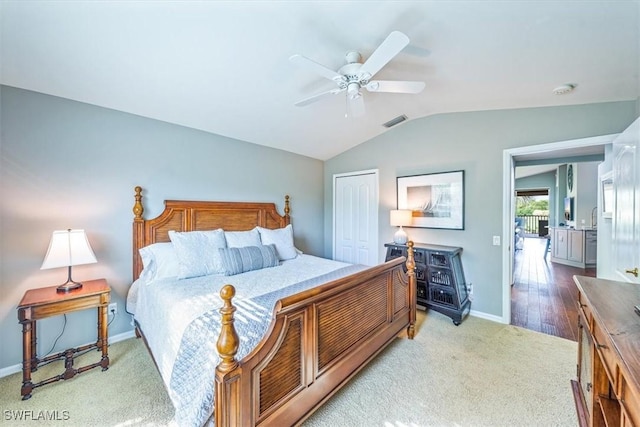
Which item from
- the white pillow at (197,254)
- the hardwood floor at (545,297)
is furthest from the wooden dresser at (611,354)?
the white pillow at (197,254)

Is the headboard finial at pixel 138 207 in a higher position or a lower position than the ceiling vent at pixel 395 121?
lower

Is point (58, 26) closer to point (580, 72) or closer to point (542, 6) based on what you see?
→ point (542, 6)

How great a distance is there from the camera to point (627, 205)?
1.97m

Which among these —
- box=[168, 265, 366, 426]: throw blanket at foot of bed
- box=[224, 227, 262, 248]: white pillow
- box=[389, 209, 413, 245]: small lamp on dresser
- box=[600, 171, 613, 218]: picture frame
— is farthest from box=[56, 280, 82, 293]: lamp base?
box=[600, 171, 613, 218]: picture frame

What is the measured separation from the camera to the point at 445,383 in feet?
6.96

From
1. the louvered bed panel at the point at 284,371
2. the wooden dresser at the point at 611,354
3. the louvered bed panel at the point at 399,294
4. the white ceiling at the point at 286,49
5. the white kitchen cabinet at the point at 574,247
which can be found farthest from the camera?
the white kitchen cabinet at the point at 574,247

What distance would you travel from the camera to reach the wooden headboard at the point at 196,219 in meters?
2.86

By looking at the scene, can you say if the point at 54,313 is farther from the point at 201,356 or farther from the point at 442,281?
the point at 442,281

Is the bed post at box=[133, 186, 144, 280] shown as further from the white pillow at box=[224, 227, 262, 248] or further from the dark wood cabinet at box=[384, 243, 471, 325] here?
the dark wood cabinet at box=[384, 243, 471, 325]

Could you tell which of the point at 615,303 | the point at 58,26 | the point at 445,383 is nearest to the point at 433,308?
the point at 445,383

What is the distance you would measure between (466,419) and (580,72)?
9.21 ft

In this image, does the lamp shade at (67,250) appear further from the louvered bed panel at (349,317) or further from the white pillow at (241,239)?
the louvered bed panel at (349,317)

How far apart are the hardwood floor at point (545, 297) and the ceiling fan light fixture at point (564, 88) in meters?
2.52

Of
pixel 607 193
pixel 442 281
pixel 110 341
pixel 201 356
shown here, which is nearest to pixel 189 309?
pixel 201 356
